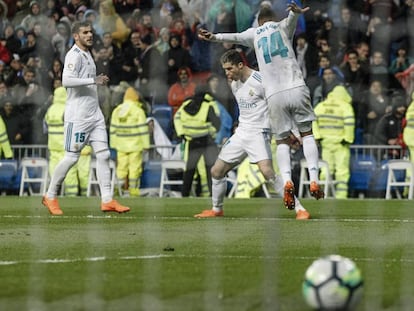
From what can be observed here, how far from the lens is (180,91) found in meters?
22.0

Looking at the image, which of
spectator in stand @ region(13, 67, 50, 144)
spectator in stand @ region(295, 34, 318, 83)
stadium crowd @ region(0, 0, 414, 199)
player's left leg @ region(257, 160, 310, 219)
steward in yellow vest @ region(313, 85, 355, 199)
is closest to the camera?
player's left leg @ region(257, 160, 310, 219)

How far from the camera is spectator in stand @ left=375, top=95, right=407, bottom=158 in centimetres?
2116

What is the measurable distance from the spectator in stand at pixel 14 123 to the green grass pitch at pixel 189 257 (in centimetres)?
463

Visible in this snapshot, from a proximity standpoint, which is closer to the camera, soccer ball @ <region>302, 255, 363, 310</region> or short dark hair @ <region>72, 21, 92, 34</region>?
soccer ball @ <region>302, 255, 363, 310</region>

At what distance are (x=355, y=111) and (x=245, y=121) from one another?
6564 millimetres

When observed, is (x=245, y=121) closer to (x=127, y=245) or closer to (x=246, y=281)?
(x=127, y=245)

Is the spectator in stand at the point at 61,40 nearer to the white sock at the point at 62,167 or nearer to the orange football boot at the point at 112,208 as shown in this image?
the white sock at the point at 62,167

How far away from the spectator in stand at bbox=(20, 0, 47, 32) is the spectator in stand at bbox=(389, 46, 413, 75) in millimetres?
5372

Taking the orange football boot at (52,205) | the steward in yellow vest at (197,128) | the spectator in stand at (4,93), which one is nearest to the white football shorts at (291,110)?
the orange football boot at (52,205)

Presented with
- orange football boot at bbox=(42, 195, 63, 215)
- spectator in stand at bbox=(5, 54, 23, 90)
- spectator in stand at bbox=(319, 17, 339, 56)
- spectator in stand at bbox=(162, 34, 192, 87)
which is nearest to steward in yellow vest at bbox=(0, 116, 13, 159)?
spectator in stand at bbox=(5, 54, 23, 90)

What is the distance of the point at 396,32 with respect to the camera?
776 inches

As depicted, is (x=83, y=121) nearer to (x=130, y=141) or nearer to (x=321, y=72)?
(x=321, y=72)

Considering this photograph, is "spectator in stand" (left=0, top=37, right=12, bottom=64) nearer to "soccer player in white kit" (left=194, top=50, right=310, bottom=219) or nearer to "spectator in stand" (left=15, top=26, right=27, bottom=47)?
"spectator in stand" (left=15, top=26, right=27, bottom=47)

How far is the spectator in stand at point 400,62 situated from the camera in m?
19.7
